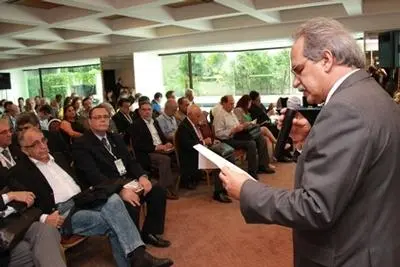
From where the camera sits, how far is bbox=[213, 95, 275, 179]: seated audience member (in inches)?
211

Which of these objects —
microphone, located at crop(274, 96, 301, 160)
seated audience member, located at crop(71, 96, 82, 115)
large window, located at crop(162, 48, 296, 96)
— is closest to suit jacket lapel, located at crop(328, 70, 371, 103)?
microphone, located at crop(274, 96, 301, 160)

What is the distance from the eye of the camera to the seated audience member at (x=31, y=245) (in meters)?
2.27

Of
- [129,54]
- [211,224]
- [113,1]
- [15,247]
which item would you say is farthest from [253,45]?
[15,247]

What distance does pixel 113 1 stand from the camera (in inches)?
227

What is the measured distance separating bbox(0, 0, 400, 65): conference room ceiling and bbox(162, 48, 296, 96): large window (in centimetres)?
137

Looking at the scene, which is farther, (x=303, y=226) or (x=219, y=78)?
(x=219, y=78)

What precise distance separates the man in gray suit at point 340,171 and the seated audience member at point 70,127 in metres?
4.28

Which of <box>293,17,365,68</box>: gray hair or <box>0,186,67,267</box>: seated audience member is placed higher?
<box>293,17,365,68</box>: gray hair

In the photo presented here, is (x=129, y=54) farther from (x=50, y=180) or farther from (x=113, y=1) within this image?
(x=50, y=180)

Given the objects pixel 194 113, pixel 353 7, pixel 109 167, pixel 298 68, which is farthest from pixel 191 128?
pixel 353 7

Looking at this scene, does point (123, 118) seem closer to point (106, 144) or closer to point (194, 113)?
point (194, 113)

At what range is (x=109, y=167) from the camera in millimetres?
3283

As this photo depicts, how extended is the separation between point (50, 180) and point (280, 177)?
11.5ft

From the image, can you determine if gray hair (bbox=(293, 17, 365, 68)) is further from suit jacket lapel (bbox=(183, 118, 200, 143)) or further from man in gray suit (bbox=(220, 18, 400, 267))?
suit jacket lapel (bbox=(183, 118, 200, 143))
